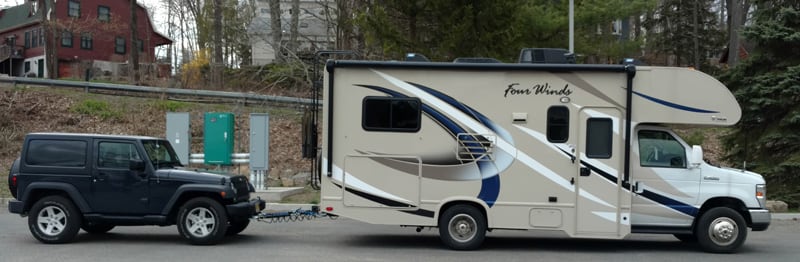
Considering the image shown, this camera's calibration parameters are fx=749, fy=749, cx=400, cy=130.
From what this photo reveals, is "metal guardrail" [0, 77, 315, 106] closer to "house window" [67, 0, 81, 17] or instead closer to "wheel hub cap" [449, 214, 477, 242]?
"wheel hub cap" [449, 214, 477, 242]

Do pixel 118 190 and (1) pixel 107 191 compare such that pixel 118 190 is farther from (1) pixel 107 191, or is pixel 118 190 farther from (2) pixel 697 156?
(2) pixel 697 156

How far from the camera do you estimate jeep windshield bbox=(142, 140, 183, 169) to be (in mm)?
11047

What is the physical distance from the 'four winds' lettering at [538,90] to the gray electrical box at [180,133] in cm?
947

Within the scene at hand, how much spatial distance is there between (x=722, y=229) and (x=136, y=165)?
8408mm

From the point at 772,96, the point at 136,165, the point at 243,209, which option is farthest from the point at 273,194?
the point at 772,96

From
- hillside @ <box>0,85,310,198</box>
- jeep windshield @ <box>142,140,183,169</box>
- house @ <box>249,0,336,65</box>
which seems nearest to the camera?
jeep windshield @ <box>142,140,183,169</box>

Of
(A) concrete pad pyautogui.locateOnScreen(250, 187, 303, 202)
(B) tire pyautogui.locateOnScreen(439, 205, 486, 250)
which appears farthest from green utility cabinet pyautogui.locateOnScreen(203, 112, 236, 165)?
(B) tire pyautogui.locateOnScreen(439, 205, 486, 250)

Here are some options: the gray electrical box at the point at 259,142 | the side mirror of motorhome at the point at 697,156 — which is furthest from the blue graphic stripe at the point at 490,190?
the gray electrical box at the point at 259,142

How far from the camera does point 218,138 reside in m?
17.3

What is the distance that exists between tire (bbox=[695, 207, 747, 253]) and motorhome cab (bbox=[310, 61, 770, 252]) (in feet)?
0.05

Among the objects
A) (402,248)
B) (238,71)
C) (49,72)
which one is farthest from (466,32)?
(49,72)

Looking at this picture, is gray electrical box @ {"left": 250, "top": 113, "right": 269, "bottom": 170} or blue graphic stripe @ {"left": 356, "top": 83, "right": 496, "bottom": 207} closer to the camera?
blue graphic stripe @ {"left": 356, "top": 83, "right": 496, "bottom": 207}

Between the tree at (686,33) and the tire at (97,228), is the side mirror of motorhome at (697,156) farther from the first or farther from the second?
the tree at (686,33)

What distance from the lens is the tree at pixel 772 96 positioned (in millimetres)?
16938
